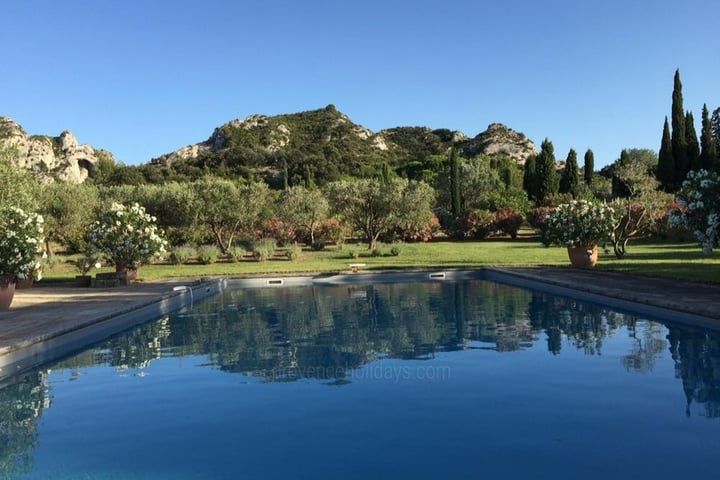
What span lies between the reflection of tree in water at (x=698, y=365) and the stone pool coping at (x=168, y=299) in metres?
0.36

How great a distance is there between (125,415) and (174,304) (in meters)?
7.70

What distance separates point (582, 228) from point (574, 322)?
7471mm

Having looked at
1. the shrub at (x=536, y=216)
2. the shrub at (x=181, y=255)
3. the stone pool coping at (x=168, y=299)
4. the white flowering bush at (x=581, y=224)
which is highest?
the shrub at (x=536, y=216)

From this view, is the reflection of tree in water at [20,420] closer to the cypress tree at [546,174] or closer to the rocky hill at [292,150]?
the cypress tree at [546,174]

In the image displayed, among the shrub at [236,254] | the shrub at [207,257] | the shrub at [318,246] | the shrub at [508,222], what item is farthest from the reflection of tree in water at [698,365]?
the shrub at [508,222]

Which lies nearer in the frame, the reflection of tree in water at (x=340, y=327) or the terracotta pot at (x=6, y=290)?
the reflection of tree in water at (x=340, y=327)

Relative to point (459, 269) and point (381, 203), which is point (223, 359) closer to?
point (459, 269)

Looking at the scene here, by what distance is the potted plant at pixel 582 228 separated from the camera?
1691 centimetres

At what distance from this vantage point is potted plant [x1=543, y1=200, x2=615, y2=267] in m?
16.9

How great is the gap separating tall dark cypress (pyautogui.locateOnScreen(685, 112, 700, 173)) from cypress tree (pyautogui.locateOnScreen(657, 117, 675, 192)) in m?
1.32

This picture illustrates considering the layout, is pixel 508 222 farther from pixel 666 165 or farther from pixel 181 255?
pixel 181 255

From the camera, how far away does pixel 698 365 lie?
7.08m

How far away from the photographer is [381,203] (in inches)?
1125

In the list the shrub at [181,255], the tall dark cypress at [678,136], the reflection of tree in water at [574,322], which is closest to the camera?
the reflection of tree in water at [574,322]
